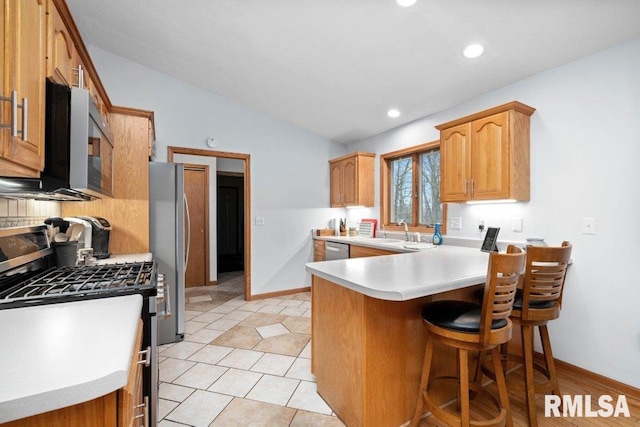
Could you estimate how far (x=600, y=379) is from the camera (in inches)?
83.0

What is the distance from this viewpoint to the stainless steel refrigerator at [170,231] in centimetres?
277

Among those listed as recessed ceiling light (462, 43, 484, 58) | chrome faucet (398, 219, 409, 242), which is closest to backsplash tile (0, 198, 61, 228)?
recessed ceiling light (462, 43, 484, 58)

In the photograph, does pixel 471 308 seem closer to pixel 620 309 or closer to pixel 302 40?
pixel 620 309

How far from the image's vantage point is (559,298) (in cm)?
171

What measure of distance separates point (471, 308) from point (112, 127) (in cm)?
311

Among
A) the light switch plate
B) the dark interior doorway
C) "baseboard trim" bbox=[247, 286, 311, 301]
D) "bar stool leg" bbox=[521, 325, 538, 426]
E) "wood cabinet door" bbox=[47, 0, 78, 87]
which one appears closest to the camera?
"wood cabinet door" bbox=[47, 0, 78, 87]

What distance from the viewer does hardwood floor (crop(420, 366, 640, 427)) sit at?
1700 millimetres

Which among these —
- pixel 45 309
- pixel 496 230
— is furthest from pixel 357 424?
pixel 496 230

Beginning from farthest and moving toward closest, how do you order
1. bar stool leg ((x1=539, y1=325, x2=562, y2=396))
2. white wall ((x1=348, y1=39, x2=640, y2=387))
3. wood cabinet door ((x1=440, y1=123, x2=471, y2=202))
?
wood cabinet door ((x1=440, y1=123, x2=471, y2=202)) < white wall ((x1=348, y1=39, x2=640, y2=387)) < bar stool leg ((x1=539, y1=325, x2=562, y2=396))

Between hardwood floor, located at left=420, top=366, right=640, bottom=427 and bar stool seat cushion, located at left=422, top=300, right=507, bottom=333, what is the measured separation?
479mm

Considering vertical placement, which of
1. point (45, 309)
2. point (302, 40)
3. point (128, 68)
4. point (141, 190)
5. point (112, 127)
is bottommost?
point (45, 309)

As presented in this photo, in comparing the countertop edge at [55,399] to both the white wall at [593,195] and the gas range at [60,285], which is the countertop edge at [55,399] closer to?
the gas range at [60,285]

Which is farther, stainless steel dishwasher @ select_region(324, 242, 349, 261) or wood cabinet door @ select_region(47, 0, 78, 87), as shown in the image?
stainless steel dishwasher @ select_region(324, 242, 349, 261)

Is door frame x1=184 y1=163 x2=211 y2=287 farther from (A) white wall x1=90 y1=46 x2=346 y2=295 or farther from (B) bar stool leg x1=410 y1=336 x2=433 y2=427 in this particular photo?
(B) bar stool leg x1=410 y1=336 x2=433 y2=427
